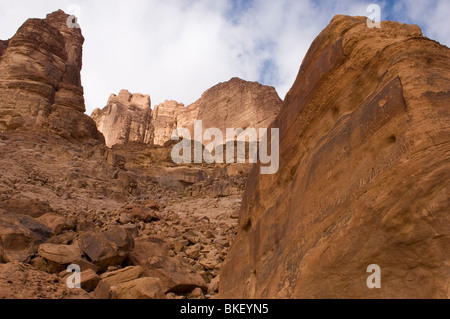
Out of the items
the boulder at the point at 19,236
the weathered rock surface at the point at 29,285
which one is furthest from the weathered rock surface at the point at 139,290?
the boulder at the point at 19,236

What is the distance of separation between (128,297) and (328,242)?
3128 mm

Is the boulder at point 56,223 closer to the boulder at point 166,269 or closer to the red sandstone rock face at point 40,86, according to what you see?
the boulder at point 166,269

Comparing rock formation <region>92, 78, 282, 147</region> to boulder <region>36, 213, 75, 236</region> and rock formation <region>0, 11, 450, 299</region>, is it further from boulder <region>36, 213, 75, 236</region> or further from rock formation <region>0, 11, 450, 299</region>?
rock formation <region>0, 11, 450, 299</region>

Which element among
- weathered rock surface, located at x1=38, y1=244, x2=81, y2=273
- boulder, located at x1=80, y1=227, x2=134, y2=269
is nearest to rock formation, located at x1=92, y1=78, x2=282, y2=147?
boulder, located at x1=80, y1=227, x2=134, y2=269

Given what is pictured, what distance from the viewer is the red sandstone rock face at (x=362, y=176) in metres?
2.67

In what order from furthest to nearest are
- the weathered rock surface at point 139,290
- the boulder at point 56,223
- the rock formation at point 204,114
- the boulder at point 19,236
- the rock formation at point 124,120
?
the rock formation at point 124,120 < the rock formation at point 204,114 < the boulder at point 56,223 < the boulder at point 19,236 < the weathered rock surface at point 139,290

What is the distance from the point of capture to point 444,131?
2762 mm

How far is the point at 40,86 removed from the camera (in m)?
24.4

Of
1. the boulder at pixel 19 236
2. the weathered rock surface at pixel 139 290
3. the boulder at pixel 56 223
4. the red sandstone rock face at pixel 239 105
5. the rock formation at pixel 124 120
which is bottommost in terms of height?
the weathered rock surface at pixel 139 290

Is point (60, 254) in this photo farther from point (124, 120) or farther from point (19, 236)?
point (124, 120)

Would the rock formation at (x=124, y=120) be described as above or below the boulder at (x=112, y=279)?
above

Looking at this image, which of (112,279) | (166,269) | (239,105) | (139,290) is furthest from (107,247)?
(239,105)

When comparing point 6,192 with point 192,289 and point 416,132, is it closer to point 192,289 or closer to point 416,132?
point 192,289

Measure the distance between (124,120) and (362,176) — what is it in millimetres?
63952
